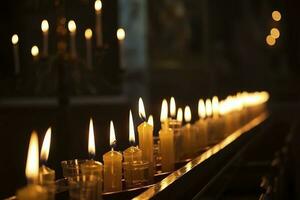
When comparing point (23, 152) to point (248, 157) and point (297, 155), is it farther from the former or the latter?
point (297, 155)

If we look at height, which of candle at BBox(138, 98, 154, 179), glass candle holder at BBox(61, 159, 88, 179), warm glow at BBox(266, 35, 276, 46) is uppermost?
warm glow at BBox(266, 35, 276, 46)

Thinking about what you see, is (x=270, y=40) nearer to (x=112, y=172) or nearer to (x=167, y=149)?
(x=167, y=149)

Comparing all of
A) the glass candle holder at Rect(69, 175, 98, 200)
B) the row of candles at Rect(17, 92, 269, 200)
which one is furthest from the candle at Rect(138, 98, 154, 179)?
the glass candle holder at Rect(69, 175, 98, 200)

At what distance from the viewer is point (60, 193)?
1.69m

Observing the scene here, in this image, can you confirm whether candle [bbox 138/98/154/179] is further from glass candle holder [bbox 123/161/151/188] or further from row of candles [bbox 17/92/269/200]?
glass candle holder [bbox 123/161/151/188]

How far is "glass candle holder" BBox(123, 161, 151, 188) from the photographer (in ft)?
6.11

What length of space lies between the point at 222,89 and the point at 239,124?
650cm

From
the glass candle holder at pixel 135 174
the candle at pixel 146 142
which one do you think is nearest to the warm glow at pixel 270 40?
the candle at pixel 146 142

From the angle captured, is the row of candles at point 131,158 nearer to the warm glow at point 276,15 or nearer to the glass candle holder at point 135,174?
the glass candle holder at point 135,174

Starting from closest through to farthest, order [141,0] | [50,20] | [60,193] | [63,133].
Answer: [60,193], [63,133], [50,20], [141,0]

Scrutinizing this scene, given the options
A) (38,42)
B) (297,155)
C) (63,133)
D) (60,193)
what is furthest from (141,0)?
(60,193)

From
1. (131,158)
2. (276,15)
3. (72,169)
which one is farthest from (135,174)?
(276,15)

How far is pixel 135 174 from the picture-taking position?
1872mm

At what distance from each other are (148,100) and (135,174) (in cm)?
674
